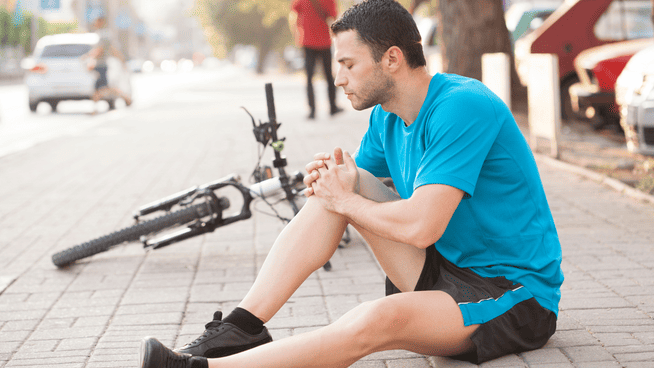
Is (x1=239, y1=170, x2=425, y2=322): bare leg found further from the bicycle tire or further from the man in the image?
the bicycle tire

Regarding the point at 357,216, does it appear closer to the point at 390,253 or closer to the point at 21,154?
the point at 390,253

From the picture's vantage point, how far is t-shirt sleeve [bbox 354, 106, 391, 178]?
3.11 meters

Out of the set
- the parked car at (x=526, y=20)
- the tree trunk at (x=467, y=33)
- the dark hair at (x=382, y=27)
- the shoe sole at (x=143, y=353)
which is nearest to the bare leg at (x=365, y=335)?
the shoe sole at (x=143, y=353)

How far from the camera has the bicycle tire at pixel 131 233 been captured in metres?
4.48

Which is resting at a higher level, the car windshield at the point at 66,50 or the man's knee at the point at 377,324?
the car windshield at the point at 66,50

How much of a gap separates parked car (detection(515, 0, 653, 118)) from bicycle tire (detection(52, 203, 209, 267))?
7698 mm

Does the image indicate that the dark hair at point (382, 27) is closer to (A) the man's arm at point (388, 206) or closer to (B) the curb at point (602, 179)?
(A) the man's arm at point (388, 206)

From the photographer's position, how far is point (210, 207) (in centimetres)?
444

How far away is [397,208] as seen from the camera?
2.59 metres

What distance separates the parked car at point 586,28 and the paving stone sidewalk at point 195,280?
3.52m

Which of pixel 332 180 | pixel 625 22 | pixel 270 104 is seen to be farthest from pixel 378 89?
pixel 625 22

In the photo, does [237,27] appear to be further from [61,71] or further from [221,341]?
[221,341]

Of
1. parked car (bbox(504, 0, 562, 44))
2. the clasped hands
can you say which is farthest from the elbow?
parked car (bbox(504, 0, 562, 44))

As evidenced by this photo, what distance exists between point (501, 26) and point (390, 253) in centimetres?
1012
